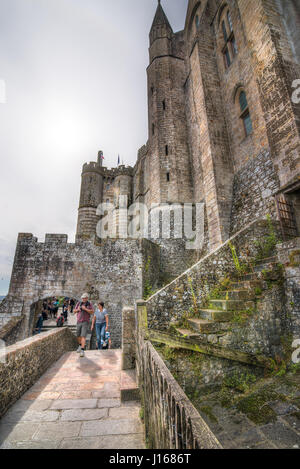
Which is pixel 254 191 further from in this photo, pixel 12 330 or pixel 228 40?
pixel 12 330

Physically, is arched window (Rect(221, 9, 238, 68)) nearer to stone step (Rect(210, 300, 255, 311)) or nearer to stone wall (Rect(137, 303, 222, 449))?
stone step (Rect(210, 300, 255, 311))

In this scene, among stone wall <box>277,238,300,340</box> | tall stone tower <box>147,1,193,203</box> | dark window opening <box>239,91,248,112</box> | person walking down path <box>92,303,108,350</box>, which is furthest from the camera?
tall stone tower <box>147,1,193,203</box>

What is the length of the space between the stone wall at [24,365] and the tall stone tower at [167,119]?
11.1 meters

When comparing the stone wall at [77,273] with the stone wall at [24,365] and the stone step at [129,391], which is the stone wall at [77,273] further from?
the stone step at [129,391]

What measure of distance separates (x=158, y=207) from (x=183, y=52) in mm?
14831

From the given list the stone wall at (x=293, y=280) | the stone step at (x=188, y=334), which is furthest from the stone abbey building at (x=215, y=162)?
the stone step at (x=188, y=334)

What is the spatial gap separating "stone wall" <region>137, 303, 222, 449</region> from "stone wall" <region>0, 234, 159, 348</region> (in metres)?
8.23

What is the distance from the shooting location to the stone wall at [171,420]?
4.10 ft

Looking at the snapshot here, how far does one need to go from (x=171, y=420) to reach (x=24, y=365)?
130 inches

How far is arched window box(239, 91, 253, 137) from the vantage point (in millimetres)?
10469

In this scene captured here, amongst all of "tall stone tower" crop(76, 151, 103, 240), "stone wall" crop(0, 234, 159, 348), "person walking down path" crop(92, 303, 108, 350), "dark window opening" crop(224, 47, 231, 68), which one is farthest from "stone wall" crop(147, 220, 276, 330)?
"tall stone tower" crop(76, 151, 103, 240)

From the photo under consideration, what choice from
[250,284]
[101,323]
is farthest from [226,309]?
[101,323]

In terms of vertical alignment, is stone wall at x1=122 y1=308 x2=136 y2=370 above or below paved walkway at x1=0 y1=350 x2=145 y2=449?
above

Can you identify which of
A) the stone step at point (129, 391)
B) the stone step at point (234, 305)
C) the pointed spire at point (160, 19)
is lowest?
the stone step at point (129, 391)
